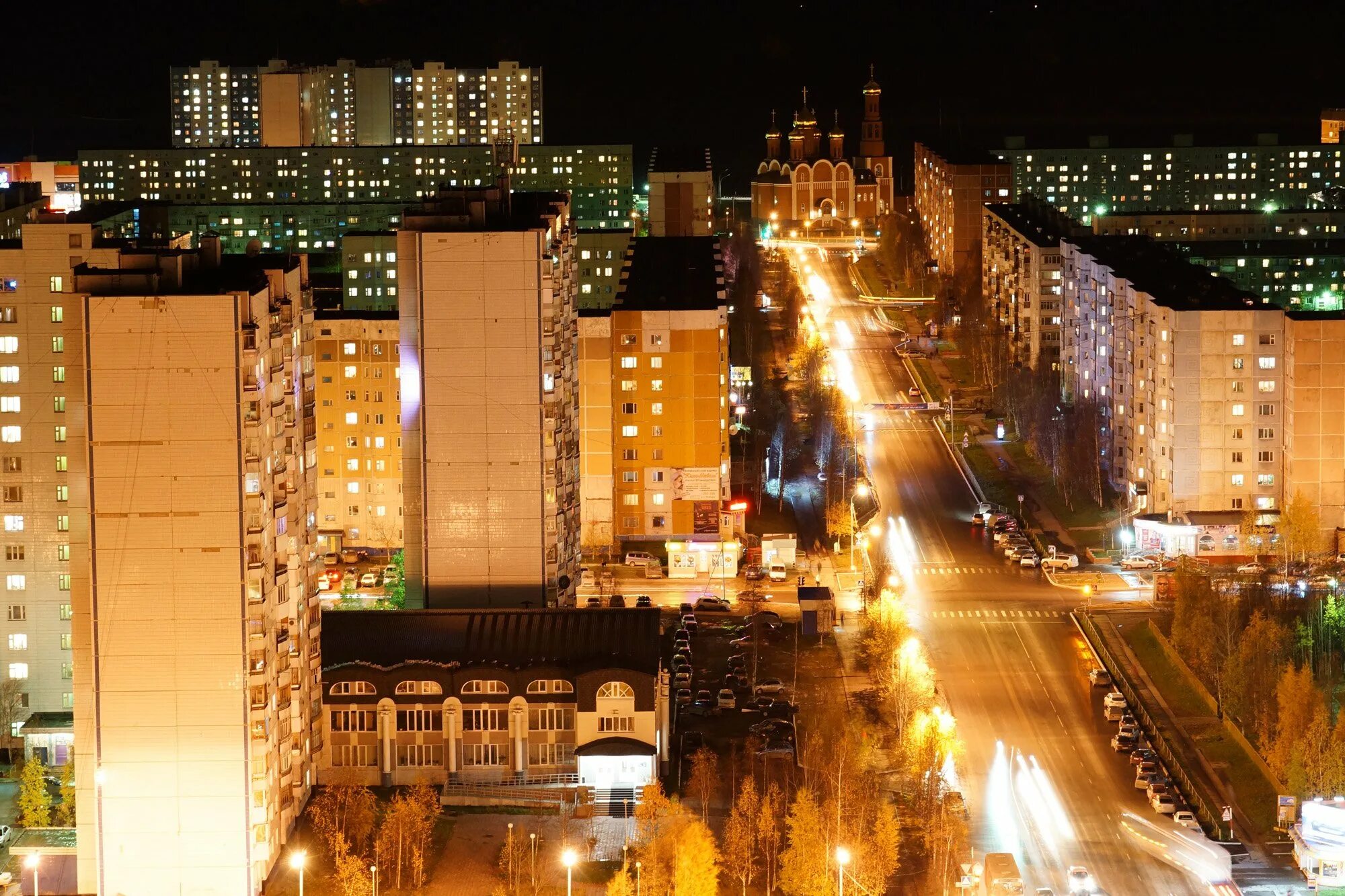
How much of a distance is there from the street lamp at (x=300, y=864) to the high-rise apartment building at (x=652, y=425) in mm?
21985

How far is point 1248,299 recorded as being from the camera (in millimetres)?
62219

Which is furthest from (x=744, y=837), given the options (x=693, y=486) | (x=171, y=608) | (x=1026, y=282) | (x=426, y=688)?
(x=1026, y=282)

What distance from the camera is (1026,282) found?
79.6 metres

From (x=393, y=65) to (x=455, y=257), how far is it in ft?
272

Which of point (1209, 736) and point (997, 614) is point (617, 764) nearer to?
point (1209, 736)

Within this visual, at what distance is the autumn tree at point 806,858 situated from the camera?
125 feet

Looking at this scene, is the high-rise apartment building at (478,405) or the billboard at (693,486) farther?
the billboard at (693,486)

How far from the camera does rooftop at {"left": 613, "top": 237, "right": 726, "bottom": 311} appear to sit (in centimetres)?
6212

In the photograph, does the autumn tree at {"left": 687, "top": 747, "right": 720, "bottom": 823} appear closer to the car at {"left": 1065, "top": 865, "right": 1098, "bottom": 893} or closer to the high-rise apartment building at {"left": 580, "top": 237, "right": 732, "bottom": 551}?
the car at {"left": 1065, "top": 865, "right": 1098, "bottom": 893}

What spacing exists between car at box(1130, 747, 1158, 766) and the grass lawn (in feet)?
3.32

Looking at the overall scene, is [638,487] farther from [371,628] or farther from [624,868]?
[624,868]

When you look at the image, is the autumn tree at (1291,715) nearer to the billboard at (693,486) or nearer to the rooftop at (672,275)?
the billboard at (693,486)

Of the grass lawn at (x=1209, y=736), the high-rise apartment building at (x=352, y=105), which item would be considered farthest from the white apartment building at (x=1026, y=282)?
the high-rise apartment building at (x=352, y=105)

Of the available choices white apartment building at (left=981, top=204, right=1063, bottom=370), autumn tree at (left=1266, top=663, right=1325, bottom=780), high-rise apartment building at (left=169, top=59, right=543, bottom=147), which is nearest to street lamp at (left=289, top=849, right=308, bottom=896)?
autumn tree at (left=1266, top=663, right=1325, bottom=780)
